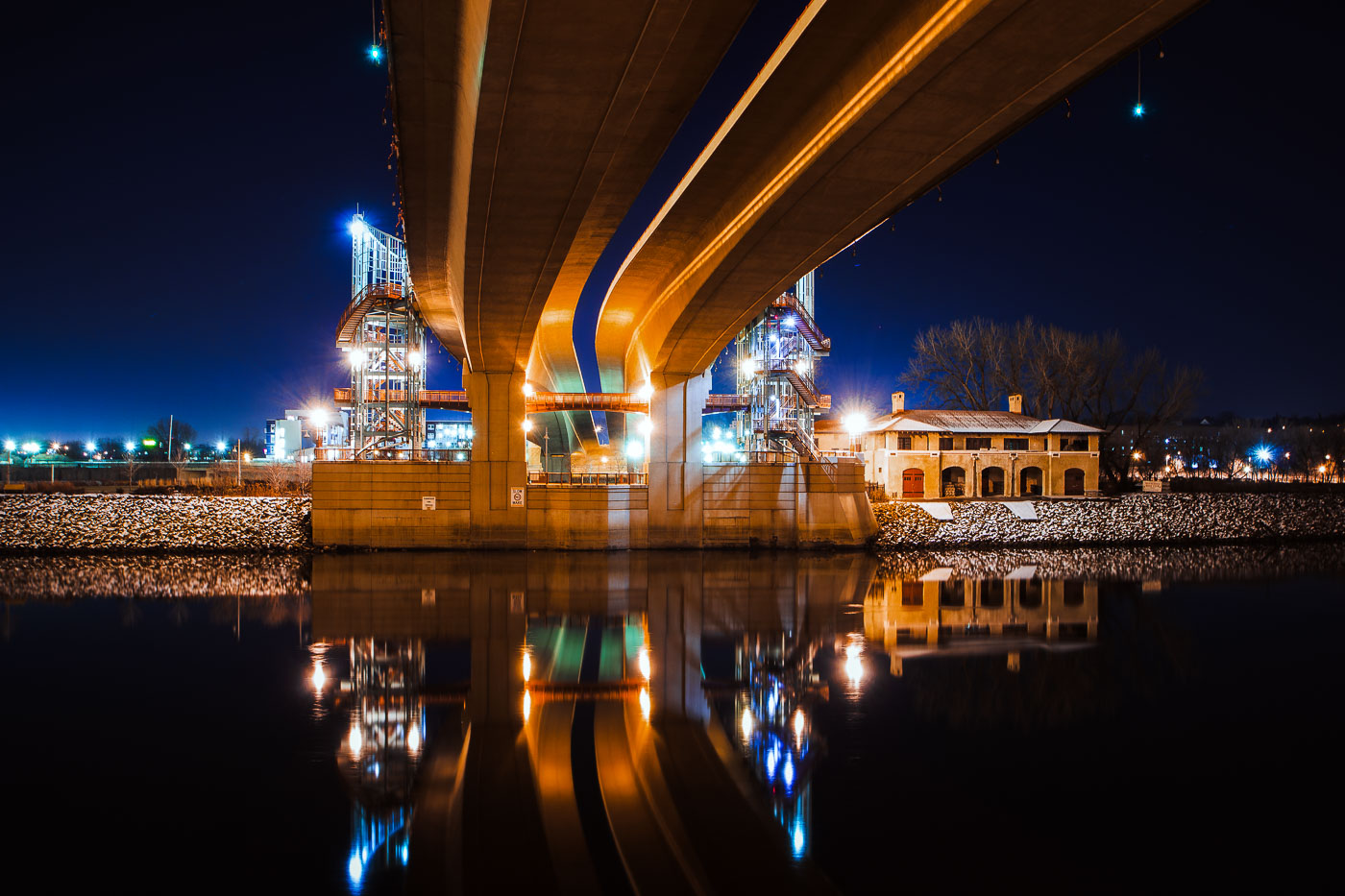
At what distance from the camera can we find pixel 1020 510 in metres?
30.2

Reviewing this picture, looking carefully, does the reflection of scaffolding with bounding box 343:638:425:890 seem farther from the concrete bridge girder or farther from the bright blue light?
the concrete bridge girder

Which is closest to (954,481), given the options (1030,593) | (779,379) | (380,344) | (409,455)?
(779,379)

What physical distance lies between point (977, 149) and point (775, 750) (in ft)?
32.2

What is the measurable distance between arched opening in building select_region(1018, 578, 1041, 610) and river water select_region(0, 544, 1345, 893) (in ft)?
2.12

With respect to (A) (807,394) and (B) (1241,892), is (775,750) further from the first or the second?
(A) (807,394)

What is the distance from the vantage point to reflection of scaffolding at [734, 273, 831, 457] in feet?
97.9

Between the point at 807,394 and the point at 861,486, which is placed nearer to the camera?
the point at 861,486

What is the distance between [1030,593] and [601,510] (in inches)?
562

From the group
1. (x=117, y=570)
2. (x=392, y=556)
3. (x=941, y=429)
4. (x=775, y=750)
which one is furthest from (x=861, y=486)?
(x=117, y=570)

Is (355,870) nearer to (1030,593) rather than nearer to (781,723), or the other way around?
(781,723)

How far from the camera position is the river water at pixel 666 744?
5594 mm

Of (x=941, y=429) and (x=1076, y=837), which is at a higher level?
(x=941, y=429)

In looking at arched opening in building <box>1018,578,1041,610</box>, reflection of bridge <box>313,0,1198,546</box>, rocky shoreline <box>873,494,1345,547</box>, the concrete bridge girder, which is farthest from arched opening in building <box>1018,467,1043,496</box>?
the concrete bridge girder

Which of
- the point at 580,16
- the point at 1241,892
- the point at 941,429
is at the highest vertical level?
the point at 580,16
